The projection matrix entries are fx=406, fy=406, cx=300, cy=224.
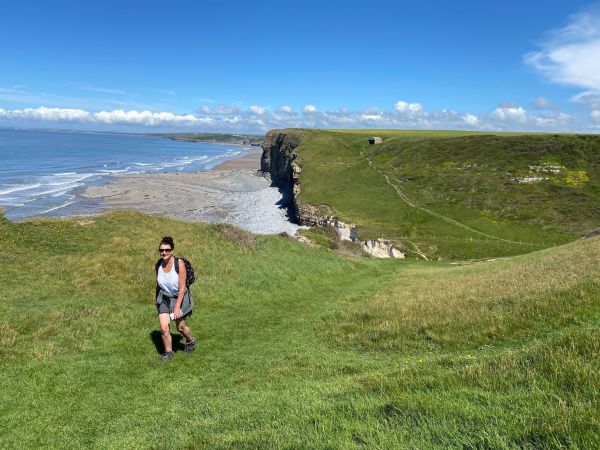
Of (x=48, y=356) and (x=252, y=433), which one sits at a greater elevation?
(x=252, y=433)

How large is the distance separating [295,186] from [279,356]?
98.3 m

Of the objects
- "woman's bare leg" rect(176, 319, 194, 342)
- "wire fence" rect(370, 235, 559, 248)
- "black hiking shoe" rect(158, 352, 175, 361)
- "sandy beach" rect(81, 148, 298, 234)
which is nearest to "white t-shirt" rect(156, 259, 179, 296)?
"woman's bare leg" rect(176, 319, 194, 342)

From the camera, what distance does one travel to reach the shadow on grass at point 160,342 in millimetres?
13821

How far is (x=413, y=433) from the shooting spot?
5.58 m

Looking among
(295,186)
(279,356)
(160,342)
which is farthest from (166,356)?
(295,186)

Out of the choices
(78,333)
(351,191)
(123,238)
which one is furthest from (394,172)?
(78,333)

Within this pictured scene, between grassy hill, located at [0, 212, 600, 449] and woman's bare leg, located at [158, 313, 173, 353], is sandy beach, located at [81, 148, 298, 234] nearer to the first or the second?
grassy hill, located at [0, 212, 600, 449]

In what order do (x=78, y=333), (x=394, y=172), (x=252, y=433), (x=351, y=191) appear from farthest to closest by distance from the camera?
1. (x=394, y=172)
2. (x=351, y=191)
3. (x=78, y=333)
4. (x=252, y=433)

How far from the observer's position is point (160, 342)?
1439 centimetres

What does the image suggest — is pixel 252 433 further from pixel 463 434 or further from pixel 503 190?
pixel 503 190

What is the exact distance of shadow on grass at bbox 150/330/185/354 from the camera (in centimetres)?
1382

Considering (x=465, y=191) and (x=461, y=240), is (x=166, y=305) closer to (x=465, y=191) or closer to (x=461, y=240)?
(x=461, y=240)

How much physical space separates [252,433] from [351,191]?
93561 millimetres

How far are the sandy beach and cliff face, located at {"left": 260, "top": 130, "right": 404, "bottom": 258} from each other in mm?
3854
